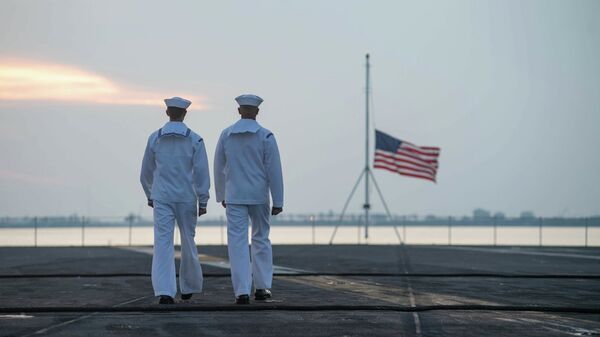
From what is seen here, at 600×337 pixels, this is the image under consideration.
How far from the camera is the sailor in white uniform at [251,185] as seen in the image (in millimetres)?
10195

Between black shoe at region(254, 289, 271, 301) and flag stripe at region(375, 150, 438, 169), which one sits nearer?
black shoe at region(254, 289, 271, 301)

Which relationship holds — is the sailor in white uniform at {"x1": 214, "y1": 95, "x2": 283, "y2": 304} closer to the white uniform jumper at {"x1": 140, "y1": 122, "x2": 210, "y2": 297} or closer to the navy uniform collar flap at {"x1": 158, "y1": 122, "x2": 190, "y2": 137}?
the white uniform jumper at {"x1": 140, "y1": 122, "x2": 210, "y2": 297}

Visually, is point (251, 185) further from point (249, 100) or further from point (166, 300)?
point (166, 300)

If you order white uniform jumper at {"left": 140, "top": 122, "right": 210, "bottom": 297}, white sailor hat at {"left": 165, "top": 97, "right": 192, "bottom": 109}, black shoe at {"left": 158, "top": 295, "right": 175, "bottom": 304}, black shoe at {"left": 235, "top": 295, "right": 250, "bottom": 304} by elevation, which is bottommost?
black shoe at {"left": 158, "top": 295, "right": 175, "bottom": 304}

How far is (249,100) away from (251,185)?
2.83 feet

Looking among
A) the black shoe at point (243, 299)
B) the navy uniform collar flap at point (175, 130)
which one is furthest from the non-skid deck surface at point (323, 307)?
the navy uniform collar flap at point (175, 130)

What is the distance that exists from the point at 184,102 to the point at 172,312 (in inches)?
99.0

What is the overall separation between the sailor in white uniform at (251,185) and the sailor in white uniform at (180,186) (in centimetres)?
27

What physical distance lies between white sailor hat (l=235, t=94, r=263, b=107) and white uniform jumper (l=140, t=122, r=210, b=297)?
22.8 inches

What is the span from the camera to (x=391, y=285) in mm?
12141

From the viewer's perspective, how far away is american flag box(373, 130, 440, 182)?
123ft

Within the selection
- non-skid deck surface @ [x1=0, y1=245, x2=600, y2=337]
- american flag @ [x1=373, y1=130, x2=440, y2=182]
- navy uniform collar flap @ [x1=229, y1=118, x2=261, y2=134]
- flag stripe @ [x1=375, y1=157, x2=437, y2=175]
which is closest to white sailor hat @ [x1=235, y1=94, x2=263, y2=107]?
navy uniform collar flap @ [x1=229, y1=118, x2=261, y2=134]

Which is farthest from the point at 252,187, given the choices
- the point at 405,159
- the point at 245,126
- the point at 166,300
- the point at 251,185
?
the point at 405,159

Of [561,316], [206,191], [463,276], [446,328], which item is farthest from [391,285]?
[446,328]
